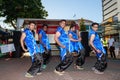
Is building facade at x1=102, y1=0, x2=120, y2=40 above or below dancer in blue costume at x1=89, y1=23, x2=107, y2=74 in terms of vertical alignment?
above

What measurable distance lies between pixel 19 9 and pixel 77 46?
35.7 m

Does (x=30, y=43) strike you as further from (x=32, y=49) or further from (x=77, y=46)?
(x=77, y=46)

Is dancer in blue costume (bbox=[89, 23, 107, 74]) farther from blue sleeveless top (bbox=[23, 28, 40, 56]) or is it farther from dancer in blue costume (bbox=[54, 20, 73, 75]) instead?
blue sleeveless top (bbox=[23, 28, 40, 56])

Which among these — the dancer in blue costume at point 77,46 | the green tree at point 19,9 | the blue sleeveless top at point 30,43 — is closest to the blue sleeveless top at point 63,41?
the blue sleeveless top at point 30,43

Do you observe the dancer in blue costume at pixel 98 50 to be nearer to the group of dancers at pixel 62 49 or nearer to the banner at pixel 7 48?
the group of dancers at pixel 62 49

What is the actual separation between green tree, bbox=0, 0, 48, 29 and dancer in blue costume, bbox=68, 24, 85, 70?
106 feet

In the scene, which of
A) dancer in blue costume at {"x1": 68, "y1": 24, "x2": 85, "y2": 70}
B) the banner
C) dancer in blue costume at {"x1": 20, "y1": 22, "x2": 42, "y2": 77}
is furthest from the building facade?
dancer in blue costume at {"x1": 20, "y1": 22, "x2": 42, "y2": 77}

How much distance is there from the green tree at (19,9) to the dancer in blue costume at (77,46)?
3245 cm

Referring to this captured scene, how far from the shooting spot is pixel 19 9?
48.0m

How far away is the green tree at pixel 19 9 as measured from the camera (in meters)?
46.4

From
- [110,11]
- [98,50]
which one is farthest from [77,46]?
[110,11]

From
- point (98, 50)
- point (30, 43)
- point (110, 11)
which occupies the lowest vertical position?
point (98, 50)

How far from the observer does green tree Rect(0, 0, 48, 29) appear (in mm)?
46406

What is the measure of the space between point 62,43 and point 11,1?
35.5 metres
